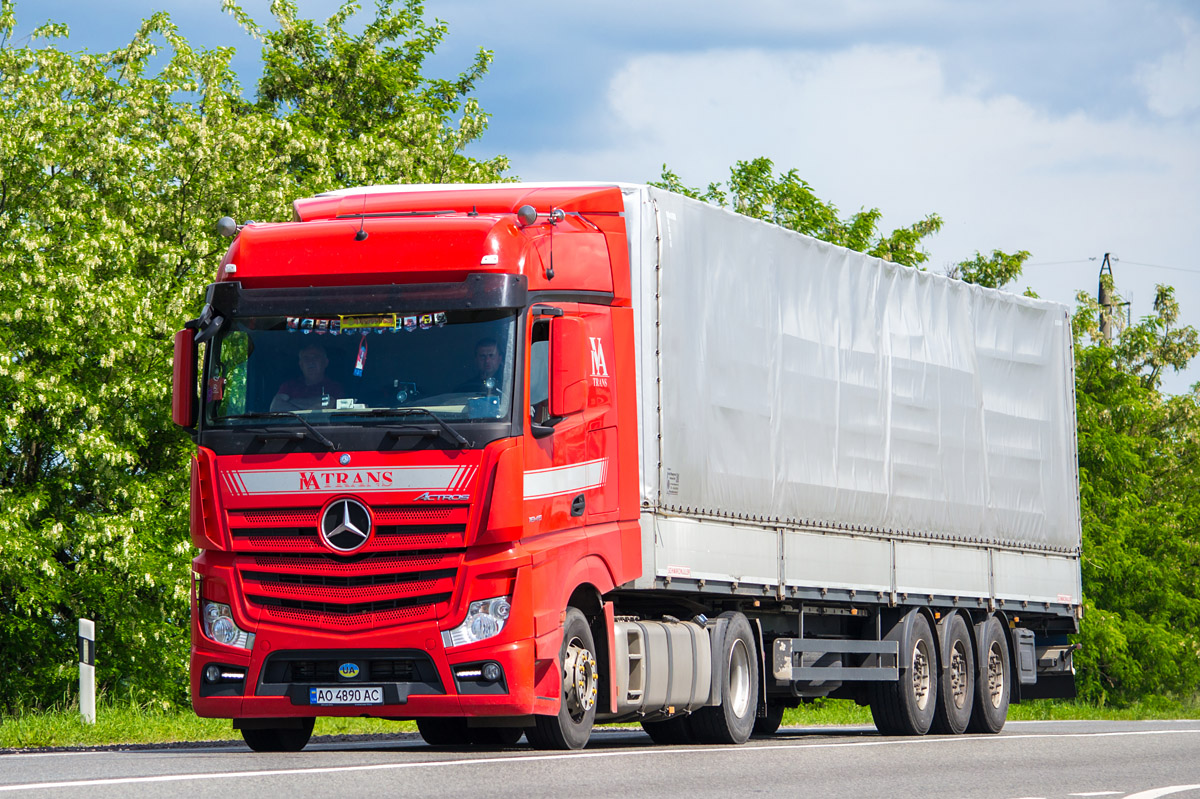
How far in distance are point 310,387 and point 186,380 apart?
95cm

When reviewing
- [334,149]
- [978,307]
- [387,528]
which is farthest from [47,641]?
[387,528]

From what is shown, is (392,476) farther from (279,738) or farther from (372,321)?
(279,738)

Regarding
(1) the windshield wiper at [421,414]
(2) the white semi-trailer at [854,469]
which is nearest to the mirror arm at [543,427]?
(1) the windshield wiper at [421,414]

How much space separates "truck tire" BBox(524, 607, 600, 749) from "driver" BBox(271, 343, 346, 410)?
2.15 m

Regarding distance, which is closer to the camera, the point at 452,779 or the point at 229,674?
the point at 452,779

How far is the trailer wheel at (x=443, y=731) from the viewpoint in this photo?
1405 cm

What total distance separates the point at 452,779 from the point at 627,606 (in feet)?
12.5

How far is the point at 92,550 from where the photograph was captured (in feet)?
78.2

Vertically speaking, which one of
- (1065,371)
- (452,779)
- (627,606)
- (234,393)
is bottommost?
(452,779)

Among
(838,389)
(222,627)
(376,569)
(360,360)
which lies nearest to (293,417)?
(360,360)

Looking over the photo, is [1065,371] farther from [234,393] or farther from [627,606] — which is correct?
[234,393]

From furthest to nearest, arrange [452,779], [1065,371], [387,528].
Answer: [1065,371]
[387,528]
[452,779]

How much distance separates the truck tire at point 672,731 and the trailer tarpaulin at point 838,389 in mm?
1783

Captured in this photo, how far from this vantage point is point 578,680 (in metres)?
11.9
